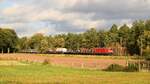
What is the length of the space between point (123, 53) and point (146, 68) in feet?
379

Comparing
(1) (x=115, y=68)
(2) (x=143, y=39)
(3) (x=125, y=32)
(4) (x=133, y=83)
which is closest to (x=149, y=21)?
(2) (x=143, y=39)

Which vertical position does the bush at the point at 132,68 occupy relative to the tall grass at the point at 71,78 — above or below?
above

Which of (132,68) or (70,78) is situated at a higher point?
Result: (132,68)

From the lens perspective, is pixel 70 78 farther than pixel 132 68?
No

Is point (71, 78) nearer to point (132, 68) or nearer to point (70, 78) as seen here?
point (70, 78)

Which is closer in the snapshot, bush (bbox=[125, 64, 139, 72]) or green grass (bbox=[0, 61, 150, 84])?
green grass (bbox=[0, 61, 150, 84])

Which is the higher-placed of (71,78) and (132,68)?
(132,68)

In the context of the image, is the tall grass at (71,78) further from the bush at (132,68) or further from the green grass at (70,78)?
the bush at (132,68)

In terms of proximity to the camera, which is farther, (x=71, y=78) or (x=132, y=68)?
(x=132, y=68)

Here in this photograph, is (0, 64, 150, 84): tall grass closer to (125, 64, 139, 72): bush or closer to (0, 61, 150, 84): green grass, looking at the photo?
(0, 61, 150, 84): green grass

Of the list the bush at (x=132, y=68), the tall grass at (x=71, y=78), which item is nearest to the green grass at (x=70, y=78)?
the tall grass at (x=71, y=78)

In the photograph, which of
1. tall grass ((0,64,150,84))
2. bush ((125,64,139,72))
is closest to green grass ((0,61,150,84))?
tall grass ((0,64,150,84))

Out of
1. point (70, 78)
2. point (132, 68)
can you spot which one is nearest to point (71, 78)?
point (70, 78)

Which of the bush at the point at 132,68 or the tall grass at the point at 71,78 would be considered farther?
the bush at the point at 132,68
